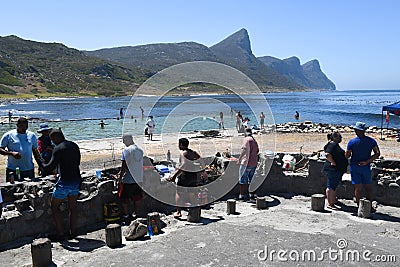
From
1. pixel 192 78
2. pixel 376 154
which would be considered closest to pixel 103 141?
pixel 192 78

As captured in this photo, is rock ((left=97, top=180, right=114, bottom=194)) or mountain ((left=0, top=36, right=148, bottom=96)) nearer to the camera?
rock ((left=97, top=180, right=114, bottom=194))

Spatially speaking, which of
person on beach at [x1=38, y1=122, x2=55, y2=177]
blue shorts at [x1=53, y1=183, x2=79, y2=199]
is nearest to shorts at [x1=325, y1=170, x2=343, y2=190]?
blue shorts at [x1=53, y1=183, x2=79, y2=199]

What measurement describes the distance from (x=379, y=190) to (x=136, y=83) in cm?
15344

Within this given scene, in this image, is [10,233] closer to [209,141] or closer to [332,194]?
[332,194]

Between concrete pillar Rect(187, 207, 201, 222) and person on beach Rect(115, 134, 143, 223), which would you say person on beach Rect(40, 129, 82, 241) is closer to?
person on beach Rect(115, 134, 143, 223)

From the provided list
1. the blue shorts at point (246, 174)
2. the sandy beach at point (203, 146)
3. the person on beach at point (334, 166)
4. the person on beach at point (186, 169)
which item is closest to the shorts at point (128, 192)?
the person on beach at point (186, 169)

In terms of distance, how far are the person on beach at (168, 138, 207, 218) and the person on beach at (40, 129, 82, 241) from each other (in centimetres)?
213

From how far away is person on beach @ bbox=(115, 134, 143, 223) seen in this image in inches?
303

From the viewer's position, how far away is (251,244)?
6.66 m

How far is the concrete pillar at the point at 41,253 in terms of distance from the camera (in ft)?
19.1

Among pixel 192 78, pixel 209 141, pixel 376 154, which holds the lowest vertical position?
pixel 209 141

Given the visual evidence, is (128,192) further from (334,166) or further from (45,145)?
(334,166)

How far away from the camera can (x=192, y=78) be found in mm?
11156

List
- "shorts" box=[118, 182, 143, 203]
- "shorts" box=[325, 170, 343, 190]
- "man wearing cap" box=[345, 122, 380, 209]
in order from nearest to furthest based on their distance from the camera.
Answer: "shorts" box=[118, 182, 143, 203]
"man wearing cap" box=[345, 122, 380, 209]
"shorts" box=[325, 170, 343, 190]
